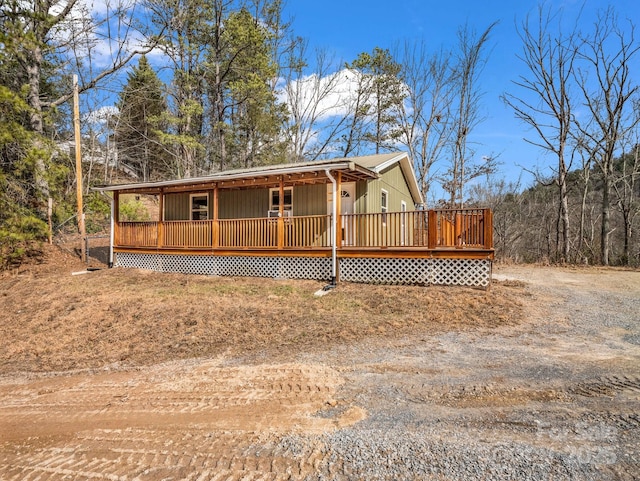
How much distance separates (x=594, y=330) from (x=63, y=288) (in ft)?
39.6

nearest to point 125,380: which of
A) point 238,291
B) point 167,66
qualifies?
point 238,291

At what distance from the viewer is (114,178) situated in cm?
3036

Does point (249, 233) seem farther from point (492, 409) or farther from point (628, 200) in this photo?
point (628, 200)

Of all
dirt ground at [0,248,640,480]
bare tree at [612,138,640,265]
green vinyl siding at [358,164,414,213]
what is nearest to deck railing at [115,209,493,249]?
green vinyl siding at [358,164,414,213]

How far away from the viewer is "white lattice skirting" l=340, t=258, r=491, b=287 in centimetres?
874

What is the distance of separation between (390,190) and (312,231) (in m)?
5.38

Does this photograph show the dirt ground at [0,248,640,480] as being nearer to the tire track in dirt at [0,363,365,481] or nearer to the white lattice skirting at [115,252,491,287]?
the tire track in dirt at [0,363,365,481]

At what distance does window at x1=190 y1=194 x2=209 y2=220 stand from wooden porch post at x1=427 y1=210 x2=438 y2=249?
9.22 m

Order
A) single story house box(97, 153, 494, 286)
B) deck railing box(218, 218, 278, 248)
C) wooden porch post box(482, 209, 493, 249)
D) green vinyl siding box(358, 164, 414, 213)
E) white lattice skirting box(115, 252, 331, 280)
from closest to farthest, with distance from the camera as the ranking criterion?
wooden porch post box(482, 209, 493, 249)
single story house box(97, 153, 494, 286)
white lattice skirting box(115, 252, 331, 280)
deck railing box(218, 218, 278, 248)
green vinyl siding box(358, 164, 414, 213)

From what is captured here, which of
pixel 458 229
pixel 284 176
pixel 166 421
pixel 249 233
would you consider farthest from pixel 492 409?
pixel 284 176

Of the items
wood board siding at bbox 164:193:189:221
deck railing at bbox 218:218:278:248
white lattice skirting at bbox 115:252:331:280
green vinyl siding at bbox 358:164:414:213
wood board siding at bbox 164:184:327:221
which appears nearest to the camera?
white lattice skirting at bbox 115:252:331:280

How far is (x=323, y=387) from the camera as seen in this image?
3.88 metres

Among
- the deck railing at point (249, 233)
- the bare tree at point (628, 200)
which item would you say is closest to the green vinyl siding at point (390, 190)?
the deck railing at point (249, 233)

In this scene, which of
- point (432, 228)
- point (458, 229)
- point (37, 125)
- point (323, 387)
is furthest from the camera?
point (37, 125)
